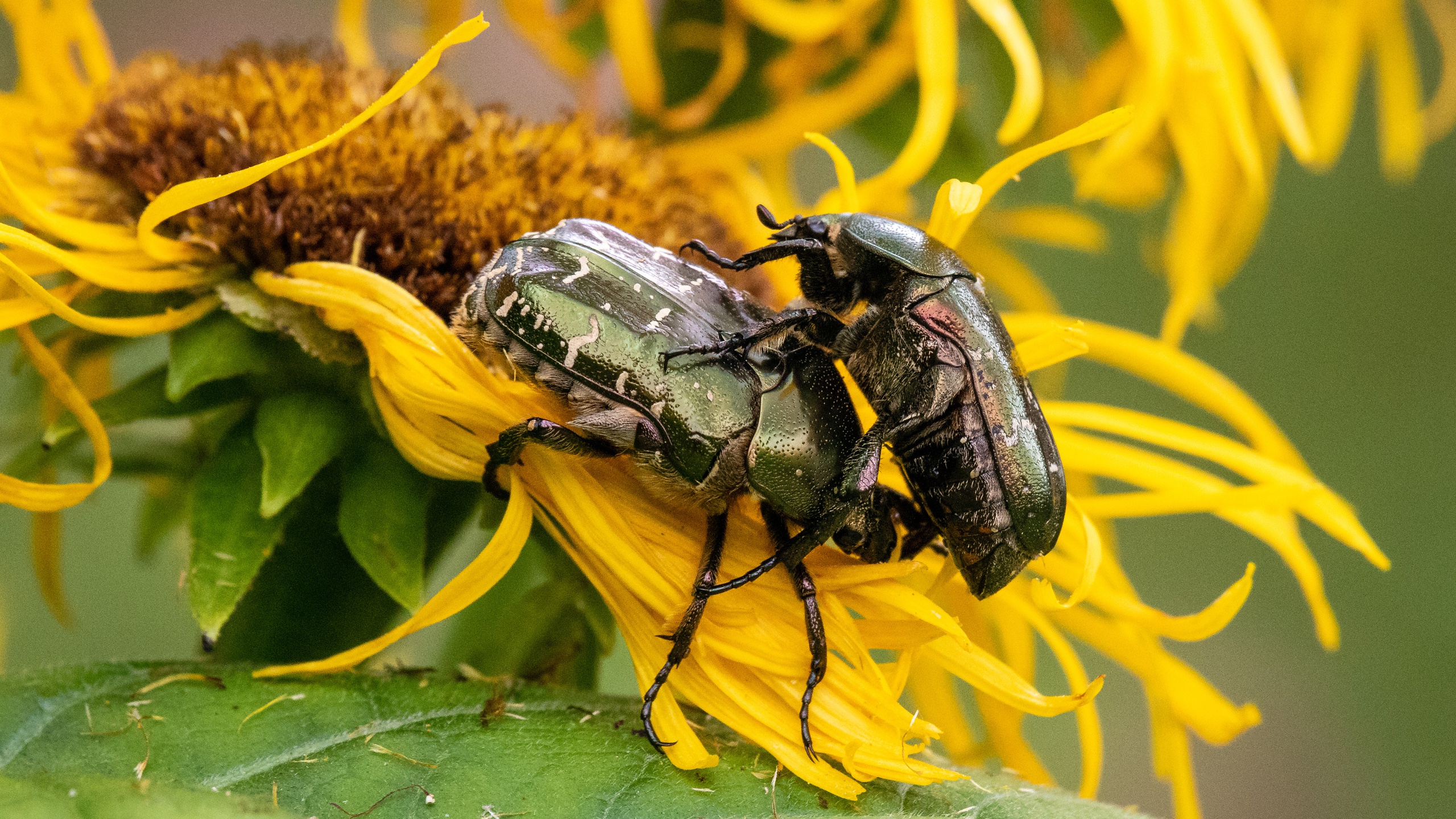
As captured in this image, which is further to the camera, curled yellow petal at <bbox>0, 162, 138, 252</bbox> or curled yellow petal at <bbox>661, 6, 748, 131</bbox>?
curled yellow petal at <bbox>661, 6, 748, 131</bbox>

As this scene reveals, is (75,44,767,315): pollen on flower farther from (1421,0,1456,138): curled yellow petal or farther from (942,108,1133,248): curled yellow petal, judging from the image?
(1421,0,1456,138): curled yellow petal

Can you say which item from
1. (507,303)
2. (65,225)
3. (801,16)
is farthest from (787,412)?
(801,16)

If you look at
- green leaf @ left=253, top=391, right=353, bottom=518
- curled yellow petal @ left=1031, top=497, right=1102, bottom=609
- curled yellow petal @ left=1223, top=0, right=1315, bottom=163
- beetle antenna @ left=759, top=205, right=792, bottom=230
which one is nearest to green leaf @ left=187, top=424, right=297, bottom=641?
green leaf @ left=253, top=391, right=353, bottom=518

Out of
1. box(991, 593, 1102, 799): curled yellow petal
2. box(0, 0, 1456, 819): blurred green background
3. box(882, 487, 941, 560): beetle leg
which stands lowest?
box(0, 0, 1456, 819): blurred green background

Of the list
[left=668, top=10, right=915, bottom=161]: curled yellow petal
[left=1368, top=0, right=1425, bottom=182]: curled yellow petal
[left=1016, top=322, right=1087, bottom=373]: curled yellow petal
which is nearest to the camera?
[left=1016, top=322, right=1087, bottom=373]: curled yellow petal

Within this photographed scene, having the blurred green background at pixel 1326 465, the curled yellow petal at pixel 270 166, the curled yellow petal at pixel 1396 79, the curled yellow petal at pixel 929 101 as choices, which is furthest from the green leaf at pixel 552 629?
the blurred green background at pixel 1326 465

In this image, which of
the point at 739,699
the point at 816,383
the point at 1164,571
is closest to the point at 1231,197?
the point at 816,383

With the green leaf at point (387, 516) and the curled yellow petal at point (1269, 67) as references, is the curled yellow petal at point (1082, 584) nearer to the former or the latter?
the green leaf at point (387, 516)
